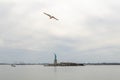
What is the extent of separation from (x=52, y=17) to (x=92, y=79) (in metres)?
29.4

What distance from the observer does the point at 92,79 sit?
71.8m

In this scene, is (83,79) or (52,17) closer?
(52,17)

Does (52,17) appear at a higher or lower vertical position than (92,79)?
higher

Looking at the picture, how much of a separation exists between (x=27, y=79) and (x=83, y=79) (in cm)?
1539

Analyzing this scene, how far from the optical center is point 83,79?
239 ft

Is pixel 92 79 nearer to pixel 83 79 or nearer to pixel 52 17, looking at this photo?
pixel 83 79

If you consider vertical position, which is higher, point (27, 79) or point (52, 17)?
point (52, 17)

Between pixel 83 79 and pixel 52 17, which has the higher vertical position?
pixel 52 17

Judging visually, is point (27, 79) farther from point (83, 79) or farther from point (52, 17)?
point (52, 17)

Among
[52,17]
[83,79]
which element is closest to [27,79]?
[83,79]

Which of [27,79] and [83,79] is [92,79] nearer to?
[83,79]

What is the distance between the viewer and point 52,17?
4828 cm

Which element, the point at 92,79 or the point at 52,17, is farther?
the point at 92,79

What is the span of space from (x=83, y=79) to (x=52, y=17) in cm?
2962
